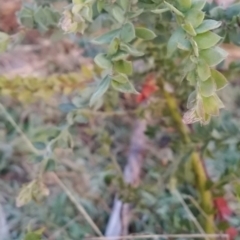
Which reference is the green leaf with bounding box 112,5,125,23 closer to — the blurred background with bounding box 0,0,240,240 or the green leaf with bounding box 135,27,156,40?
the green leaf with bounding box 135,27,156,40

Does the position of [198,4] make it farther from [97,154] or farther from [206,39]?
[97,154]

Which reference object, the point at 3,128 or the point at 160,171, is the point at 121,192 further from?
the point at 3,128

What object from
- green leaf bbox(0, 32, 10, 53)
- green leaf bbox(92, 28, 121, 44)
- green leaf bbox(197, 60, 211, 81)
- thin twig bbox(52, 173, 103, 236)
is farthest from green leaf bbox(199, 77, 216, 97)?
thin twig bbox(52, 173, 103, 236)

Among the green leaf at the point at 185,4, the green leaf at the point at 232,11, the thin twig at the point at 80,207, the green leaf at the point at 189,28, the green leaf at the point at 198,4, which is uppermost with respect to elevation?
the green leaf at the point at 185,4

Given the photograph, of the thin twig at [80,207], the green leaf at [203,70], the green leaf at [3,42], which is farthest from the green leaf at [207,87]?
the thin twig at [80,207]

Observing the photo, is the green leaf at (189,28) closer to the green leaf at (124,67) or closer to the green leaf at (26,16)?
the green leaf at (124,67)

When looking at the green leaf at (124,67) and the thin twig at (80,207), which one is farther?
the thin twig at (80,207)

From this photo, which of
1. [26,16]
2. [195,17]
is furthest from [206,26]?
[26,16]
